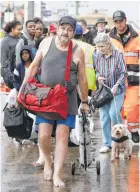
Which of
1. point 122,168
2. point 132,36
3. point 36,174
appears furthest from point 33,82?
point 132,36

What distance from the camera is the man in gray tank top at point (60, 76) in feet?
25.3

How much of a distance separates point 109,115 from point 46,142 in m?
2.35

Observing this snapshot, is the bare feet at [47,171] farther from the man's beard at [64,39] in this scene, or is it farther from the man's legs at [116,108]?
the man's legs at [116,108]

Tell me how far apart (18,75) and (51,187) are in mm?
2462

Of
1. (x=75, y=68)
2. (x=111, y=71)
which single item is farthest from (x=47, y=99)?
(x=111, y=71)

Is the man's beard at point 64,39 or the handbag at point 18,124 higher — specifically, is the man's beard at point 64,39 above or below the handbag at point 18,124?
above

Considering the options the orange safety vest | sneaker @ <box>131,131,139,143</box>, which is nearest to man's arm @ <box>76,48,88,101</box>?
the orange safety vest

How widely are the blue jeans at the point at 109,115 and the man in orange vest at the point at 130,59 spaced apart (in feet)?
2.74

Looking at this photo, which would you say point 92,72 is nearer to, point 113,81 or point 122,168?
point 113,81

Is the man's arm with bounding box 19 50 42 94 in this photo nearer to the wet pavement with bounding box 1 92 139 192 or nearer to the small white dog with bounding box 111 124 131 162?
the wet pavement with bounding box 1 92 139 192

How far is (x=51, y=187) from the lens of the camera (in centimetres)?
749

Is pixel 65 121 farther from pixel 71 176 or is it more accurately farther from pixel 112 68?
pixel 112 68

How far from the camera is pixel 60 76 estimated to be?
772 centimetres

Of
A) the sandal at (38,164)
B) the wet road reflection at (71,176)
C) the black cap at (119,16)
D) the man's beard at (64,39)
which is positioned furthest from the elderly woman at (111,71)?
the man's beard at (64,39)
